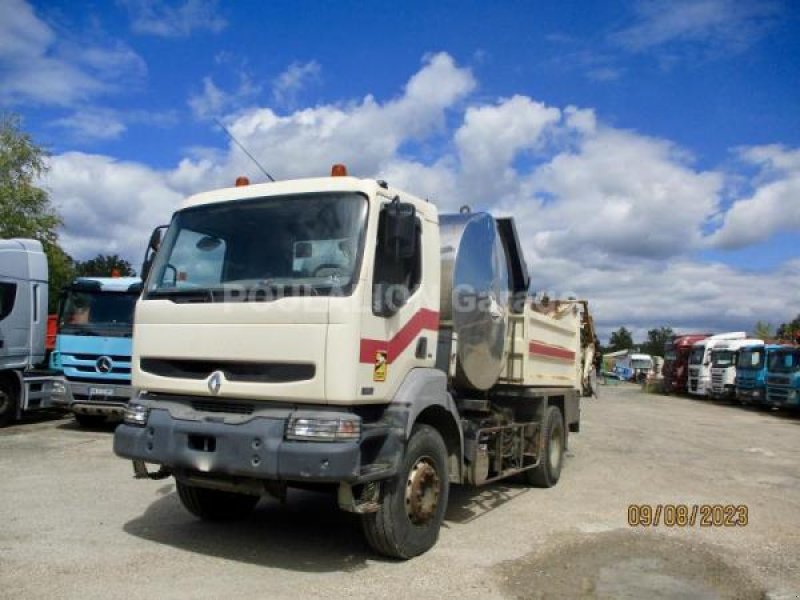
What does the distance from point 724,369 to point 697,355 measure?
3.39 meters

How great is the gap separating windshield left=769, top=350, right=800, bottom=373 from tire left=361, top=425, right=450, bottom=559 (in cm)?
2127

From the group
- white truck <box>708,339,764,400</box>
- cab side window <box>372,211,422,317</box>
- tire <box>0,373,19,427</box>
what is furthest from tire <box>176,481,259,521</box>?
white truck <box>708,339,764,400</box>

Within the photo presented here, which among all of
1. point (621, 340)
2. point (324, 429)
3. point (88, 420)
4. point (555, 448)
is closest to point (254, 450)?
point (324, 429)

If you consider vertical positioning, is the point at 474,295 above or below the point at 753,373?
above

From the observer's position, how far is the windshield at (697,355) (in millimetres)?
32625

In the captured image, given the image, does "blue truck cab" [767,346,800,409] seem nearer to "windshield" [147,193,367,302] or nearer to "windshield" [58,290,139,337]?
"windshield" [58,290,139,337]

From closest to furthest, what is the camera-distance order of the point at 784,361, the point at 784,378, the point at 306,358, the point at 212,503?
the point at 306,358 → the point at 212,503 → the point at 784,378 → the point at 784,361

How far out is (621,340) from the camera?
4272 inches

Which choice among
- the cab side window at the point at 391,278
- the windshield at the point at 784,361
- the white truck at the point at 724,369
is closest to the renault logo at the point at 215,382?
the cab side window at the point at 391,278

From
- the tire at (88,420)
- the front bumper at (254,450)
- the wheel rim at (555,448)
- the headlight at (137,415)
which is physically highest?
the headlight at (137,415)

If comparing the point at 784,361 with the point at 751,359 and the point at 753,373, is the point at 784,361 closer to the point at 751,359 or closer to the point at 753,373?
the point at 753,373

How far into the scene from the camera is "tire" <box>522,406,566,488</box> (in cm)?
861

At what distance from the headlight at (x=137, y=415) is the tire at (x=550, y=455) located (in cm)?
479

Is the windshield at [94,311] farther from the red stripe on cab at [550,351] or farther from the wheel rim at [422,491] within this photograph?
the wheel rim at [422,491]
